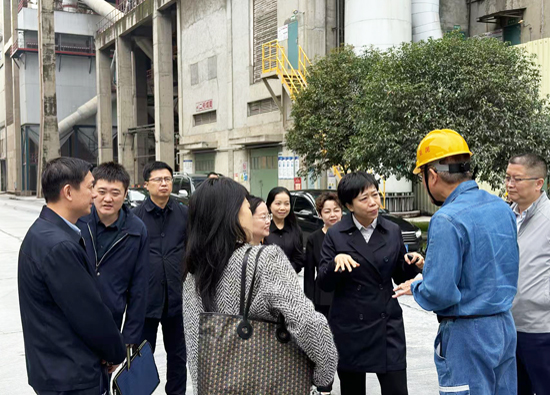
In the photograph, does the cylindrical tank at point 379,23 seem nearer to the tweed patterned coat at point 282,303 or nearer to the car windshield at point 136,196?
the car windshield at point 136,196

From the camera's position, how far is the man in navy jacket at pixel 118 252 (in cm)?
377

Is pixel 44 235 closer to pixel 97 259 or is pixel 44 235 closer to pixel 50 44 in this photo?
pixel 97 259

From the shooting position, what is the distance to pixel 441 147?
8.87 feet

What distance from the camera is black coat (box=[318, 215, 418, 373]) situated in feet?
11.8

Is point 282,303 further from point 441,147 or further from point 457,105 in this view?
point 457,105

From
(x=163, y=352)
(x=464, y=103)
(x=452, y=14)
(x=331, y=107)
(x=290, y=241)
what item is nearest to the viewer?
(x=290, y=241)

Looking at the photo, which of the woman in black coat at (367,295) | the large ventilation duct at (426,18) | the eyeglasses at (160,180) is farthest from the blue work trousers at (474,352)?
the large ventilation duct at (426,18)

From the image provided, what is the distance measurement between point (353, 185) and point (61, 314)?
6.68 feet

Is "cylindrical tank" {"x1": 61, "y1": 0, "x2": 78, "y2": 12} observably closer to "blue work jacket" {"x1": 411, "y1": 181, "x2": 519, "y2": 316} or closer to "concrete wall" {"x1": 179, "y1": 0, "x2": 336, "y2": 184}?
"concrete wall" {"x1": 179, "y1": 0, "x2": 336, "y2": 184}

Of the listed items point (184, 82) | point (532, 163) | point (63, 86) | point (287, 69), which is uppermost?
point (63, 86)

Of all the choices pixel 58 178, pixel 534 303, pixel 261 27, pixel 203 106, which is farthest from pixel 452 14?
pixel 58 178

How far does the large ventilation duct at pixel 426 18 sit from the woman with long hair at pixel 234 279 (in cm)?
2059

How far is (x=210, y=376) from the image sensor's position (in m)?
2.29

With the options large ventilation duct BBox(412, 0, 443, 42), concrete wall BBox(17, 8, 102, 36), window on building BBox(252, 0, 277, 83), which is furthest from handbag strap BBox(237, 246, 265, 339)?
concrete wall BBox(17, 8, 102, 36)
